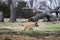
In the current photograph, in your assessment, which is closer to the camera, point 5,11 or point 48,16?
point 48,16

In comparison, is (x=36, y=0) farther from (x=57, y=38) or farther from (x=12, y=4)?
(x=57, y=38)

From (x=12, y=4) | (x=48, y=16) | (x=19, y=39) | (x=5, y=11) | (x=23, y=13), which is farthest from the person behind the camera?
(x=23, y=13)

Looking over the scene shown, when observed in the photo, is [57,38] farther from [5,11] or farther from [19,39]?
[5,11]

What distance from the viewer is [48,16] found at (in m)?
9.23

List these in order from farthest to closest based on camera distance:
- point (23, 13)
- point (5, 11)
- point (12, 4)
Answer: point (23, 13) < point (5, 11) < point (12, 4)

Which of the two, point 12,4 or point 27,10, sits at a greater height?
point 12,4

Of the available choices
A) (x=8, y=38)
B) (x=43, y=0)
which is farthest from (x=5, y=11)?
(x=8, y=38)

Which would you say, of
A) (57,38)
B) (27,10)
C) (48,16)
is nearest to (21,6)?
(27,10)

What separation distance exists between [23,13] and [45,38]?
33.7 ft

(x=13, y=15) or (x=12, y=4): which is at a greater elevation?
(x=12, y=4)

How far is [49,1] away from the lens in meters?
19.4

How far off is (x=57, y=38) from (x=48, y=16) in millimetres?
5912

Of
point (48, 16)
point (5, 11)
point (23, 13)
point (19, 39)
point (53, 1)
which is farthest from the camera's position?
point (53, 1)

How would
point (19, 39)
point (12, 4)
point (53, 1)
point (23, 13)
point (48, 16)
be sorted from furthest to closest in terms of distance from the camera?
point (53, 1) → point (23, 13) → point (48, 16) → point (12, 4) → point (19, 39)
